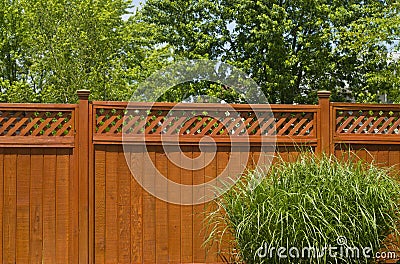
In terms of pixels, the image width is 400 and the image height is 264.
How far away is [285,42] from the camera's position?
16.6m

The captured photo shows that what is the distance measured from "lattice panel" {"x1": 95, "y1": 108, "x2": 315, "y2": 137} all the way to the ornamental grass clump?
0.90 metres

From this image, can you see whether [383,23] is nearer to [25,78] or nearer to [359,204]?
[359,204]

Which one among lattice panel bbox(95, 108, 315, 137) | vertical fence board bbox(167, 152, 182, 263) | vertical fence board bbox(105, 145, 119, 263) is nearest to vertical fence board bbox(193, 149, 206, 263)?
vertical fence board bbox(167, 152, 182, 263)

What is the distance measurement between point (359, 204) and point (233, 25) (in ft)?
41.8

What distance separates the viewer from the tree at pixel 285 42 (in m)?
15.7

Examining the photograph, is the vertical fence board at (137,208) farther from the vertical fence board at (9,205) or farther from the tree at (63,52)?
the tree at (63,52)

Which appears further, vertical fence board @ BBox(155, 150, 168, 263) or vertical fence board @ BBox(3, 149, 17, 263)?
vertical fence board @ BBox(155, 150, 168, 263)

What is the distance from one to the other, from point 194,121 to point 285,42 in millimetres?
11494

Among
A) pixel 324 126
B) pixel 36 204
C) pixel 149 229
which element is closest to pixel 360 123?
pixel 324 126

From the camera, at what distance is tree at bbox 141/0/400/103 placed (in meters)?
15.7

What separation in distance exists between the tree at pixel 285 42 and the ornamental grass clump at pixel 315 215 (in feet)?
35.2

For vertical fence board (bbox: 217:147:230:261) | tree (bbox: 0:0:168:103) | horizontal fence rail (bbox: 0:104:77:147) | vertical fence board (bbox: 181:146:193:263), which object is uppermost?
tree (bbox: 0:0:168:103)

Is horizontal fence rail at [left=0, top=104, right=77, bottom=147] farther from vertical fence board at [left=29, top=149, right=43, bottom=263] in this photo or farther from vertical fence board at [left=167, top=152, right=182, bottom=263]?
vertical fence board at [left=167, top=152, right=182, bottom=263]

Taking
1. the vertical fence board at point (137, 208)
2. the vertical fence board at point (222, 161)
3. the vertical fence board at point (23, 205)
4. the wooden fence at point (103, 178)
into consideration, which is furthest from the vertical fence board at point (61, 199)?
the vertical fence board at point (222, 161)
